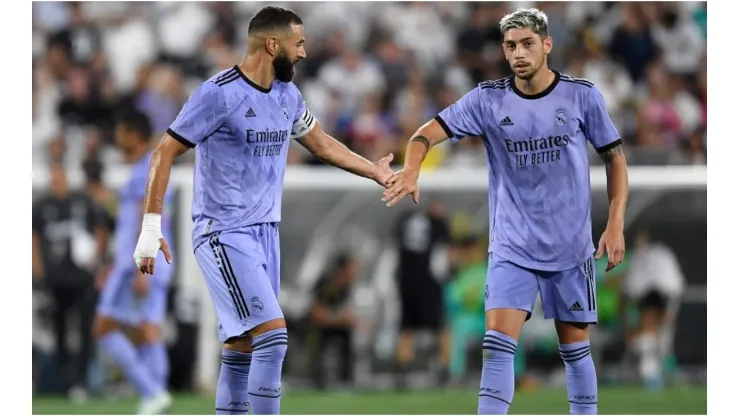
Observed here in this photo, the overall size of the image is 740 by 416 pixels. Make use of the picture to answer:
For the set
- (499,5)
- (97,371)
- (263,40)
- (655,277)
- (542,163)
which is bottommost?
(97,371)

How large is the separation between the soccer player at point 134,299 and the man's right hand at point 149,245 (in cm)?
466

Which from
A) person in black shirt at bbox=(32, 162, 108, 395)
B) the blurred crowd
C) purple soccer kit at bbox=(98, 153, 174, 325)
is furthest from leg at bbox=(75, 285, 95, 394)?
the blurred crowd

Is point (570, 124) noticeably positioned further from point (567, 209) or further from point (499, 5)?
point (499, 5)

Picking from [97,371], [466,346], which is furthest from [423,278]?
[97,371]

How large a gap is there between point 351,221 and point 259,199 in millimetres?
8242

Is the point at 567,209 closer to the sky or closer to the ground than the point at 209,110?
closer to the ground

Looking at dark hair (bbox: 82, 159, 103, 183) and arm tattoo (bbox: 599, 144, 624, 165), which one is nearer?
arm tattoo (bbox: 599, 144, 624, 165)

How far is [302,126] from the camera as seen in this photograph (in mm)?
8828

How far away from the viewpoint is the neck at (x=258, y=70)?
27.5ft

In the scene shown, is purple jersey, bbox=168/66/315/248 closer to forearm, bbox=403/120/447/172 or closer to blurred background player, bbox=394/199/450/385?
Result: forearm, bbox=403/120/447/172

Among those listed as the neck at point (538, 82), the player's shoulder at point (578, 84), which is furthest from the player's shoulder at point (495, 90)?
the player's shoulder at point (578, 84)

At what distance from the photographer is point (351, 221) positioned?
16594 millimetres

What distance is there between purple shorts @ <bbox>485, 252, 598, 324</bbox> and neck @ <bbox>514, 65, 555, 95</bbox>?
1.08 meters

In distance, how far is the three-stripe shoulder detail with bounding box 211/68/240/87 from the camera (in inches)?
325
